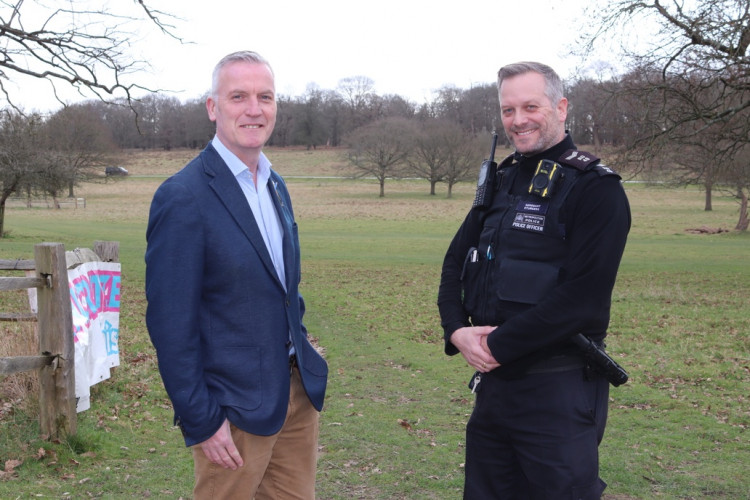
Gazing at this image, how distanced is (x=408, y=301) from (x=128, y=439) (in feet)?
29.7

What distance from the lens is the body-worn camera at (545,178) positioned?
3.03 m

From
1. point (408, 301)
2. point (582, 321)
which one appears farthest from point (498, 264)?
point (408, 301)

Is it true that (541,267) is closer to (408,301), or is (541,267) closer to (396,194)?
(408,301)

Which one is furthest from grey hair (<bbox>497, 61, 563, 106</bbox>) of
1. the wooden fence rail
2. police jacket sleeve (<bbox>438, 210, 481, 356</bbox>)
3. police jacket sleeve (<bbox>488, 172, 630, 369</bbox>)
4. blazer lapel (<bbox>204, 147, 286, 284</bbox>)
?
the wooden fence rail

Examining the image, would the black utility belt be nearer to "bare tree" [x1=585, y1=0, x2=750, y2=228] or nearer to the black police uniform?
the black police uniform

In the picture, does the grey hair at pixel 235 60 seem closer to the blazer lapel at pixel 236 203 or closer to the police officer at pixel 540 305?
the blazer lapel at pixel 236 203

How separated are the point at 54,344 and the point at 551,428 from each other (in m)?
4.01

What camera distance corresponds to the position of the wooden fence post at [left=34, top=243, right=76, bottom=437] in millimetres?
5301

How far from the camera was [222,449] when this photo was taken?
271cm

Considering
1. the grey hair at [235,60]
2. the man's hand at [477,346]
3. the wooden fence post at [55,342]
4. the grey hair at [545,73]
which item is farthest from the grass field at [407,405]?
the grey hair at [235,60]

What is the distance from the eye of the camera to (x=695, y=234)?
1350 inches

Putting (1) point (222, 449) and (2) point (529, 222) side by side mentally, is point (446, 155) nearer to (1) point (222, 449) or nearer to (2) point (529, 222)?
(2) point (529, 222)

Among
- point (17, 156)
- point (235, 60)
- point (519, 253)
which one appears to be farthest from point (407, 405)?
point (17, 156)

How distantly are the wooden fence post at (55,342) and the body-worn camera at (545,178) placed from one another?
382 centimetres
